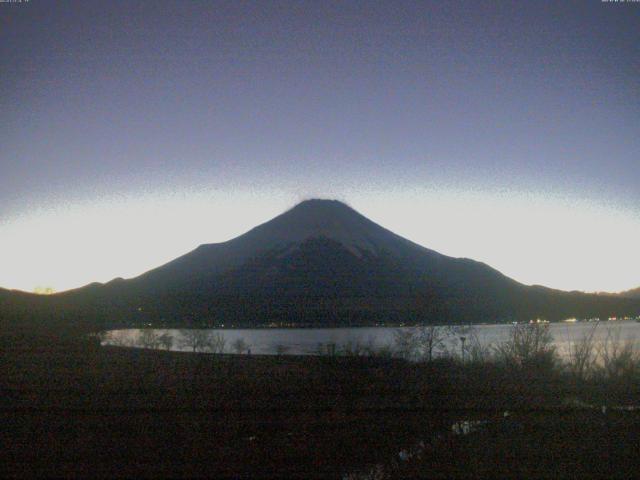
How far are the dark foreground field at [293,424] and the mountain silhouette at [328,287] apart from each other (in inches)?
405

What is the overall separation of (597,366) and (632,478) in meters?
11.0

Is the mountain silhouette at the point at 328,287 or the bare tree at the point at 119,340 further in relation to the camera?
the mountain silhouette at the point at 328,287

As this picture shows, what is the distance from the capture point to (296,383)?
1784cm

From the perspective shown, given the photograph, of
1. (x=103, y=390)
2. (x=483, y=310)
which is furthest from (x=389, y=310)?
(x=103, y=390)

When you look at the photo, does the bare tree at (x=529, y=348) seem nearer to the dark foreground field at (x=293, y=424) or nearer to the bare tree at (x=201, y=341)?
the dark foreground field at (x=293, y=424)

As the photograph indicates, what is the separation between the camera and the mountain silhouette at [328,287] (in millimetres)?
42250

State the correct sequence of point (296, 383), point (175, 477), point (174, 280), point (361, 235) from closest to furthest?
point (175, 477), point (296, 383), point (174, 280), point (361, 235)

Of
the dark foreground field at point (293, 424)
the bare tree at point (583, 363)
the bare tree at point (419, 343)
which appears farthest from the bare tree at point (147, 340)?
the bare tree at point (583, 363)

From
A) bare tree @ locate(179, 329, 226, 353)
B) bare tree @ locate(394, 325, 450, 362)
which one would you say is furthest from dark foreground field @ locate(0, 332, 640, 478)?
bare tree @ locate(179, 329, 226, 353)

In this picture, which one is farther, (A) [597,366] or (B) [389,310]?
(B) [389,310]

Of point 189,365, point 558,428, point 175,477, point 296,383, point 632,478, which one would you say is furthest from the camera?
point 189,365

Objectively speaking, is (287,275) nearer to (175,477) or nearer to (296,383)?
(296,383)

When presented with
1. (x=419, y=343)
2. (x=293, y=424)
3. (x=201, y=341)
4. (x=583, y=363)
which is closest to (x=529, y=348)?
(x=583, y=363)

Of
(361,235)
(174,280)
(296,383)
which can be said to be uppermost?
(361,235)
